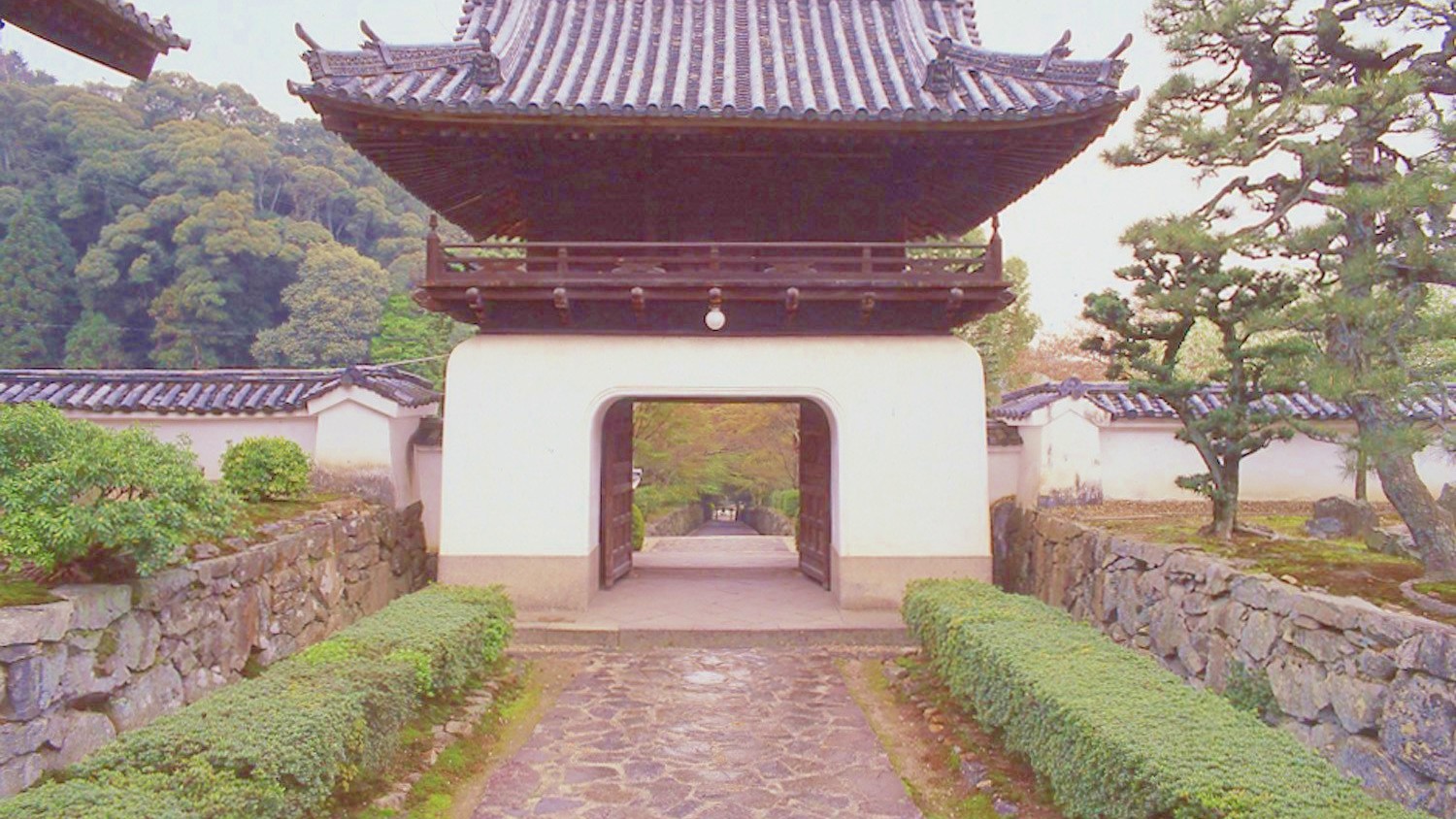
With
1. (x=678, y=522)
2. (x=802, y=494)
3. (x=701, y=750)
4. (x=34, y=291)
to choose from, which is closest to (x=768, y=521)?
(x=678, y=522)

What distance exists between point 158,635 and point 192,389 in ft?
23.7

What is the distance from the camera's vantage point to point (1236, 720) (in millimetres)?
5266

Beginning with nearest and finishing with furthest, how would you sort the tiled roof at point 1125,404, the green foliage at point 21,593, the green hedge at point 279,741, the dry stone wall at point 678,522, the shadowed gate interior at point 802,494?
1. the green hedge at point 279,741
2. the green foliage at point 21,593
3. the tiled roof at point 1125,404
4. the shadowed gate interior at point 802,494
5. the dry stone wall at point 678,522

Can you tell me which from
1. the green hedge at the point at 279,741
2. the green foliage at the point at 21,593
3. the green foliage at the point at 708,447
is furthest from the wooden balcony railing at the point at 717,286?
the green foliage at the point at 708,447

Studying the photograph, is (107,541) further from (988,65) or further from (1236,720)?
(988,65)

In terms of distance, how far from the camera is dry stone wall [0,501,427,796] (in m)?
5.00

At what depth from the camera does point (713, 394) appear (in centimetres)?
1116

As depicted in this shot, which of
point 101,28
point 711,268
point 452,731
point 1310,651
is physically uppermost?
point 101,28

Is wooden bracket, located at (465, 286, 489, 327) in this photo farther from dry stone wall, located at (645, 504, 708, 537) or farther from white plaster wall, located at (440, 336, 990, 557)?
dry stone wall, located at (645, 504, 708, 537)

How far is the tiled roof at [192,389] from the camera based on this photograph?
12.2 meters

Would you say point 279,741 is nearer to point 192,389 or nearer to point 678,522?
point 192,389

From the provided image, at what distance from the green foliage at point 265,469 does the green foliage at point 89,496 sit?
151 inches

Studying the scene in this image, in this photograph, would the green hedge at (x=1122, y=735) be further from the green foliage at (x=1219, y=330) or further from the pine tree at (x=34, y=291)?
the pine tree at (x=34, y=291)

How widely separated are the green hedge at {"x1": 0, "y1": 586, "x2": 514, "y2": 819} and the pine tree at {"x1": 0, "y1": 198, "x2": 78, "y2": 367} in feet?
Answer: 141
